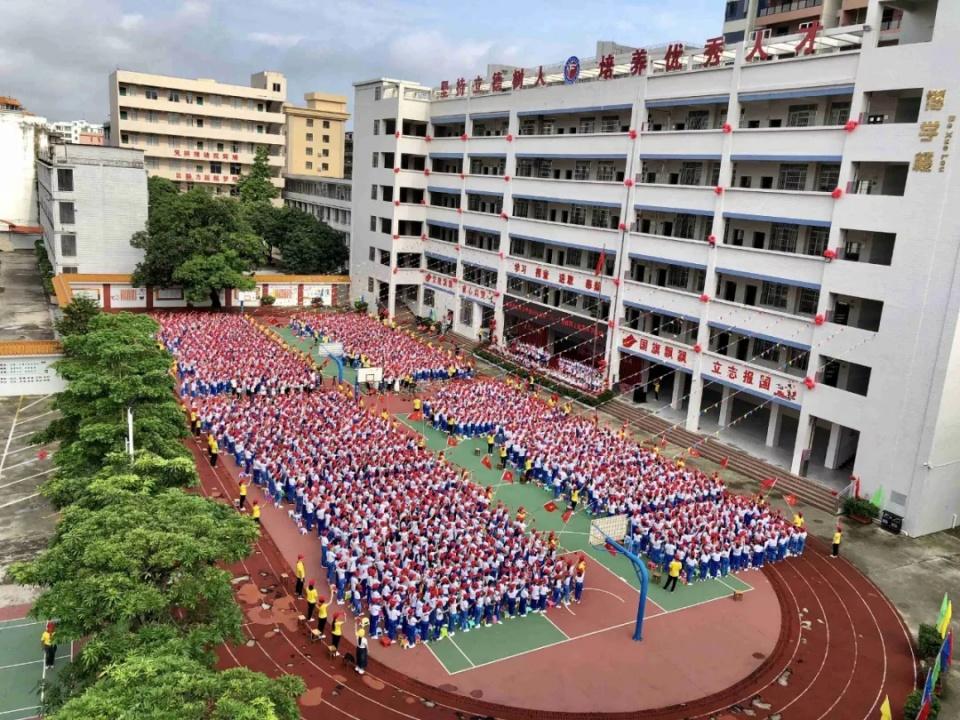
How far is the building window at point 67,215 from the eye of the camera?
40.8 m

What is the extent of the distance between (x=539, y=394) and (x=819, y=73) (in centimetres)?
1617

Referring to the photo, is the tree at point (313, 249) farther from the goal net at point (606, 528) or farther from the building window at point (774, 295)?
the goal net at point (606, 528)

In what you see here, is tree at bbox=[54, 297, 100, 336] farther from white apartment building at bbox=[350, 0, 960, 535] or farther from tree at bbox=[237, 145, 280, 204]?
tree at bbox=[237, 145, 280, 204]

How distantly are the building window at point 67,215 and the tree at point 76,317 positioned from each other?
1368 cm

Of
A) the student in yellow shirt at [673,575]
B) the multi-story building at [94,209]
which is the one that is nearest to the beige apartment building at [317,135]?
the multi-story building at [94,209]

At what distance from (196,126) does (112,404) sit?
5557 cm

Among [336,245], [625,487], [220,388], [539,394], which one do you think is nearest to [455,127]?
[336,245]

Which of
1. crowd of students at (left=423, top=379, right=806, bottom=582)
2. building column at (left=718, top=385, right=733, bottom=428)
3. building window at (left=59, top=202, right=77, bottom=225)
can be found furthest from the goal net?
building window at (left=59, top=202, right=77, bottom=225)

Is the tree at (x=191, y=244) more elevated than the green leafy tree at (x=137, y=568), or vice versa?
the tree at (x=191, y=244)

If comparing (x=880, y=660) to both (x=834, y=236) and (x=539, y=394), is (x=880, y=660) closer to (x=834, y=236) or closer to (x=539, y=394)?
(x=834, y=236)

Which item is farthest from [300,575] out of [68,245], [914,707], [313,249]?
[313,249]

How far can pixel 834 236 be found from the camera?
2336 centimetres

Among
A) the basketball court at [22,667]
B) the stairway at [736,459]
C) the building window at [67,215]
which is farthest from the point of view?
the building window at [67,215]

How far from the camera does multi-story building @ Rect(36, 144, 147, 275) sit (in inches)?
1594
